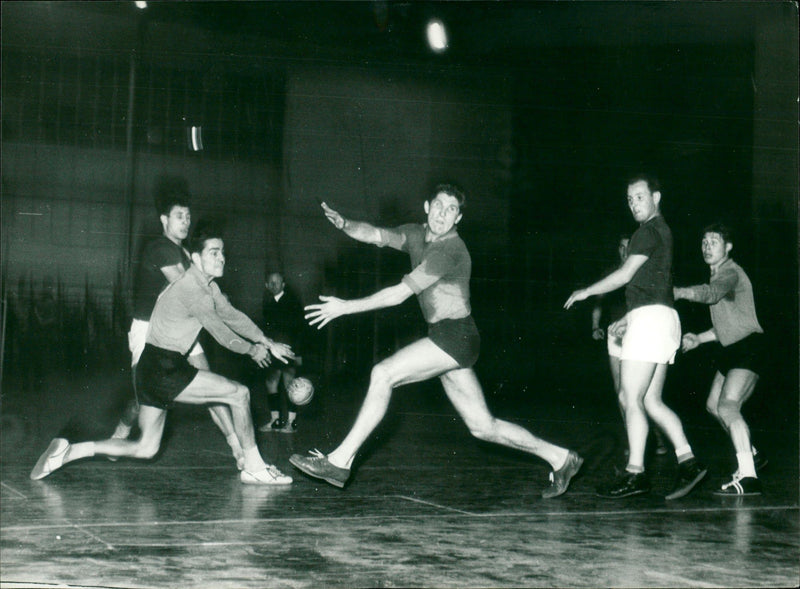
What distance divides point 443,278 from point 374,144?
922 centimetres

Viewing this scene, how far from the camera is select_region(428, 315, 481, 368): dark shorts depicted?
5.27 metres

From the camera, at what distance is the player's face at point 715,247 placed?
624 cm

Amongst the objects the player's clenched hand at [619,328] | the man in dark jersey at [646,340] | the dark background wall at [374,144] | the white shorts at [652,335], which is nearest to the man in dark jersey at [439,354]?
the man in dark jersey at [646,340]

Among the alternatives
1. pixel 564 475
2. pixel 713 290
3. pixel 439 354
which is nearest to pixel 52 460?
pixel 439 354

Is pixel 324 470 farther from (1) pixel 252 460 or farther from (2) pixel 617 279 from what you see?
(2) pixel 617 279

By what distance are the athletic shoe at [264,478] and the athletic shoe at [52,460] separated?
1.17 metres

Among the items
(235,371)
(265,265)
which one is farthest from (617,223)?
(235,371)

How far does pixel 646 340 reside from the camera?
5.70 meters

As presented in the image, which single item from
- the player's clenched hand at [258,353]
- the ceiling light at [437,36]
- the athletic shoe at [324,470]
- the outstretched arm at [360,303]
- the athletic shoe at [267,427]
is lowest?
the athletic shoe at [267,427]

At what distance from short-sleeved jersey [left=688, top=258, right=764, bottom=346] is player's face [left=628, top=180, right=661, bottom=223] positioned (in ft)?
2.57

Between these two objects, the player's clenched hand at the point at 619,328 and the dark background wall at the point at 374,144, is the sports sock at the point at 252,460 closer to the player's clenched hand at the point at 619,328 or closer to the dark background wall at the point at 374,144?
the player's clenched hand at the point at 619,328

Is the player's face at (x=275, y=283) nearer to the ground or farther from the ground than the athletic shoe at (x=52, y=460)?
farther from the ground

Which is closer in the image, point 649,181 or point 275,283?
point 649,181

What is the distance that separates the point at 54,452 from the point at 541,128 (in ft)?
33.3
